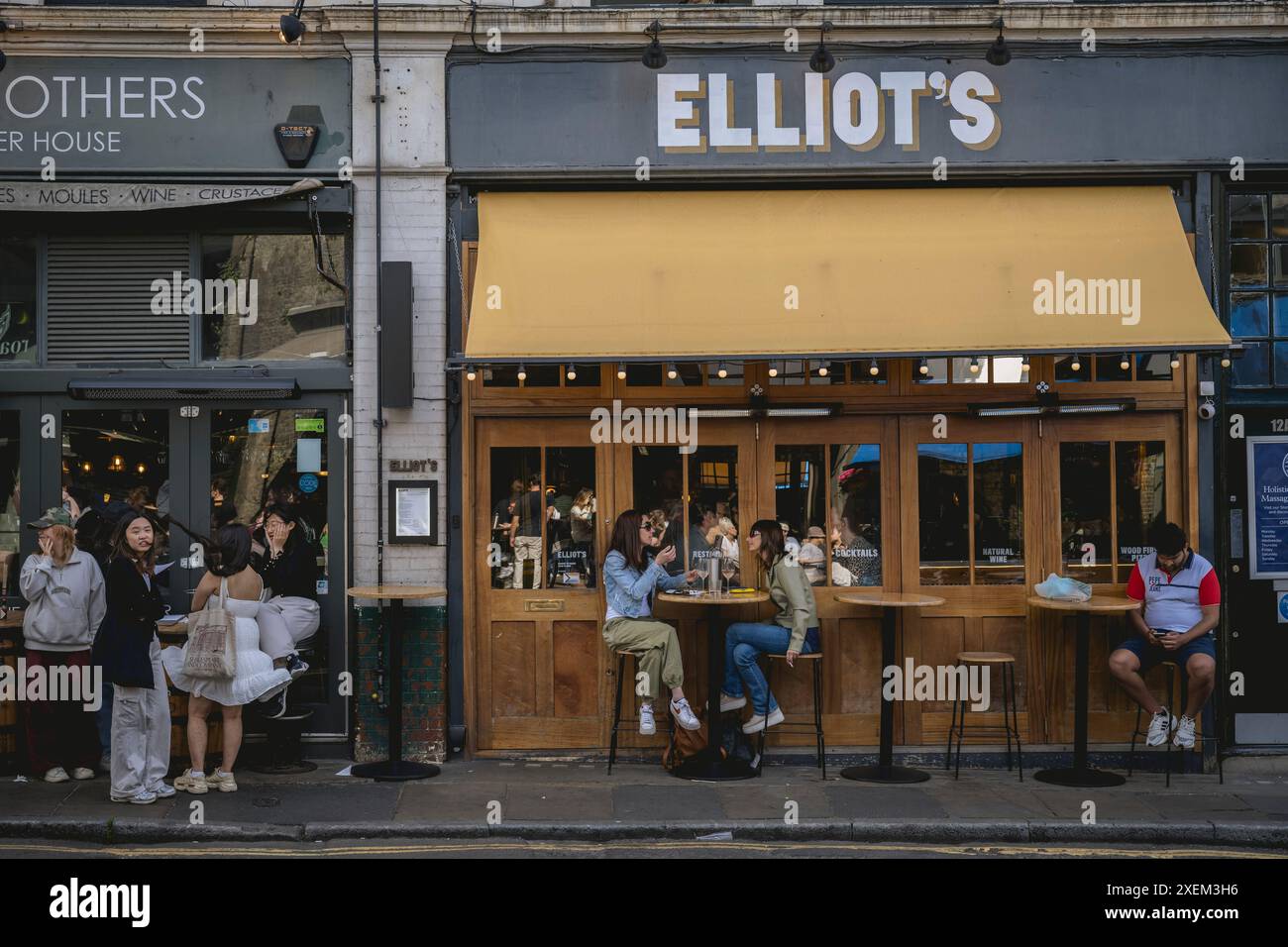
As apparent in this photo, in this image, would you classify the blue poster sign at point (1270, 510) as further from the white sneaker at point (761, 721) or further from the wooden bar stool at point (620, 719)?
the wooden bar stool at point (620, 719)

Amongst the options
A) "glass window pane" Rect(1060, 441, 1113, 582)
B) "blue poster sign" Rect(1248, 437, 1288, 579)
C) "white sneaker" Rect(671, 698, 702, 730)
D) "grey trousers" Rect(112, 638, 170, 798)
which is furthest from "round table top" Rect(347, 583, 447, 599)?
"blue poster sign" Rect(1248, 437, 1288, 579)

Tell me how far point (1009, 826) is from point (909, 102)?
5.67 metres

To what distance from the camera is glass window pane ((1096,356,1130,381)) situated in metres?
10.0

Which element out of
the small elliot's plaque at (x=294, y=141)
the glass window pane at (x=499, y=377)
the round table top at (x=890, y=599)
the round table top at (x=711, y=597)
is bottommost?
the round table top at (x=890, y=599)

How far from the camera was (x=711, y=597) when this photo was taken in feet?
30.0

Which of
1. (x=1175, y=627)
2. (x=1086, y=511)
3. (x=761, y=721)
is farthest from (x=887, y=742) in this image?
(x=1086, y=511)

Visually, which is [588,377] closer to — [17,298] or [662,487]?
[662,487]

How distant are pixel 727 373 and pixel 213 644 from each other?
435cm

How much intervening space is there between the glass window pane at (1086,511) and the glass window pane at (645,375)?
130 inches

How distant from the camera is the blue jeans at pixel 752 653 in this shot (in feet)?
30.7

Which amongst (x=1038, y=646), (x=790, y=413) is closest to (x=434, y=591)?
(x=790, y=413)

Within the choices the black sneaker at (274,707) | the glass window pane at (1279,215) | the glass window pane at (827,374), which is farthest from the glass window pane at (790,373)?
the black sneaker at (274,707)

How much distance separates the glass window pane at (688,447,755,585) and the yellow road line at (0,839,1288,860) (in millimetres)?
2717

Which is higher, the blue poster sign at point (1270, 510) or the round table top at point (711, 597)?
the blue poster sign at point (1270, 510)
